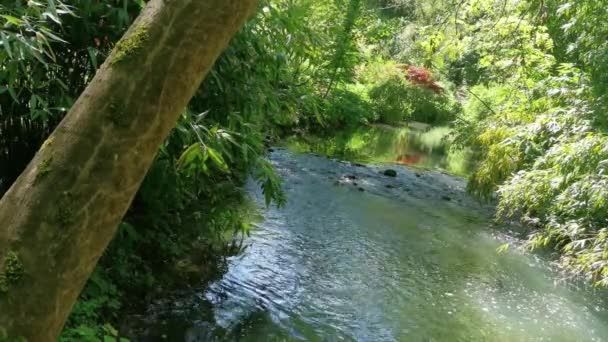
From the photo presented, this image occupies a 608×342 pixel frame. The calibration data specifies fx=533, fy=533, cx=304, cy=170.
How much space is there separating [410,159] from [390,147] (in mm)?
1495

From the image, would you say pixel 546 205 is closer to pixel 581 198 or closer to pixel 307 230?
pixel 581 198

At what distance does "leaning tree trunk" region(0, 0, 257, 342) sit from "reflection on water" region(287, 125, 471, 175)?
1060 cm

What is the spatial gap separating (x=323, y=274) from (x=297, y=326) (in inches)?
47.6

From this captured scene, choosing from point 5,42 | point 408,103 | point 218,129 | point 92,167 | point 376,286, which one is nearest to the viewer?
point 92,167

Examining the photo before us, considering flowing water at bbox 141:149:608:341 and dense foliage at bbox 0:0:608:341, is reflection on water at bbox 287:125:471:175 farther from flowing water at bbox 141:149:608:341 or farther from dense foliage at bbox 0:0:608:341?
dense foliage at bbox 0:0:608:341

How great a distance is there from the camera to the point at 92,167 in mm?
1285

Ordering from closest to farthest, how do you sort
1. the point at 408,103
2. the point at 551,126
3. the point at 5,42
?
the point at 5,42
the point at 551,126
the point at 408,103

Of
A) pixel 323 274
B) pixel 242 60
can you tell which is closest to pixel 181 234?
pixel 242 60

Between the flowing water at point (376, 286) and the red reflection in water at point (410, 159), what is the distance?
4269 mm

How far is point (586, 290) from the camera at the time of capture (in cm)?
611

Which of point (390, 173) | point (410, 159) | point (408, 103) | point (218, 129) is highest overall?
point (408, 103)

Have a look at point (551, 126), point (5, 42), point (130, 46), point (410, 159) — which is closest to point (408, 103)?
point (410, 159)

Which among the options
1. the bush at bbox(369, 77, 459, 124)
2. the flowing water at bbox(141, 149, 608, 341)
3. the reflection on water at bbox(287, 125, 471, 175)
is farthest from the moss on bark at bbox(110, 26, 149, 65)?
the bush at bbox(369, 77, 459, 124)

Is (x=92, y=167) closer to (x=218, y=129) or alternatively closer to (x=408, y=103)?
(x=218, y=129)
